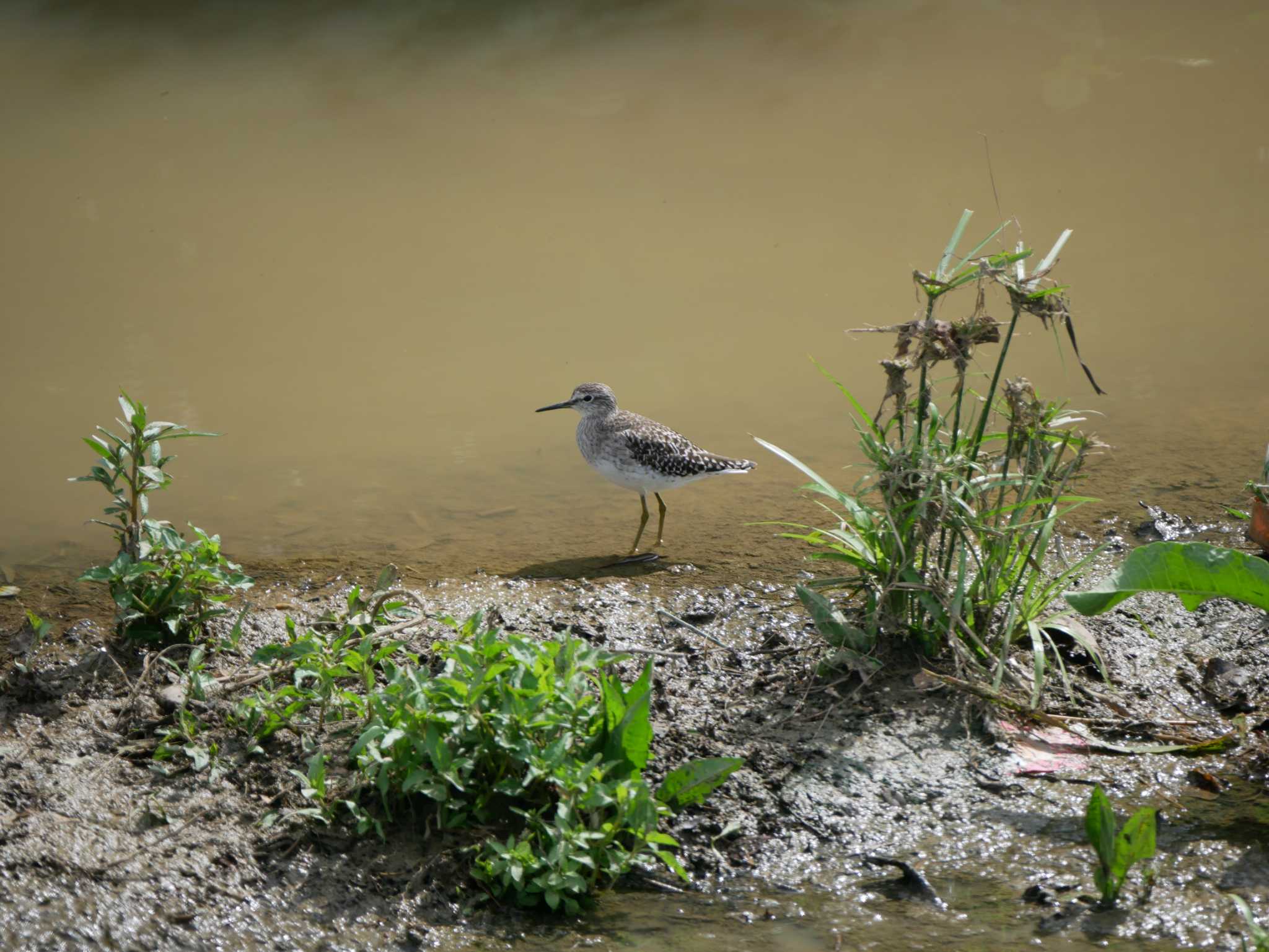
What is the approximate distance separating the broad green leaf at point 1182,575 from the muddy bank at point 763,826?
506 mm

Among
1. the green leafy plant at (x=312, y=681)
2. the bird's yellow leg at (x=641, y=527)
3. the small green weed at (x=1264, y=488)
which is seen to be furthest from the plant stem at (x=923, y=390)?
the bird's yellow leg at (x=641, y=527)

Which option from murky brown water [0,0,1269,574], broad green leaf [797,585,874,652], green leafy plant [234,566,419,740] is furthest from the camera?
murky brown water [0,0,1269,574]

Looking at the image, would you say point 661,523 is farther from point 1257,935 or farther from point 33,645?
point 1257,935

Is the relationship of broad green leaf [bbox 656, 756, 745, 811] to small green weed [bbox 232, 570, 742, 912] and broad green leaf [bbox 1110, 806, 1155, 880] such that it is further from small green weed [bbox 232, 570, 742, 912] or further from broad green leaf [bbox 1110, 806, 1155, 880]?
broad green leaf [bbox 1110, 806, 1155, 880]

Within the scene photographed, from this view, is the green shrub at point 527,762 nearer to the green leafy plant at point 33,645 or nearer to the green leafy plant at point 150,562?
the green leafy plant at point 150,562

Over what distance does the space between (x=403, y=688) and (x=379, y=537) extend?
299 centimetres

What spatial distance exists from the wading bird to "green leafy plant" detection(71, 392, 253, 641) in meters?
2.37

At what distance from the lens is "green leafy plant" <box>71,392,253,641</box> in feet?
14.0

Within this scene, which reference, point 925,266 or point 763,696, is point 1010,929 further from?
point 925,266

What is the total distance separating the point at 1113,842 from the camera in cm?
321

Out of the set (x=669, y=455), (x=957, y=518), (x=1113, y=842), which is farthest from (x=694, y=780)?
(x=669, y=455)

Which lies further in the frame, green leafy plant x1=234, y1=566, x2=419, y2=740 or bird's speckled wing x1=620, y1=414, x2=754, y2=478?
bird's speckled wing x1=620, y1=414, x2=754, y2=478

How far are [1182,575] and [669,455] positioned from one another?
304cm

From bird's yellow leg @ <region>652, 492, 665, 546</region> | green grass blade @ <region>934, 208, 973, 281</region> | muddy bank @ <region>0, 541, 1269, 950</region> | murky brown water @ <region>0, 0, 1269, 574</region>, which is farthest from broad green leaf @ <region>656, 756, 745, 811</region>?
bird's yellow leg @ <region>652, 492, 665, 546</region>
